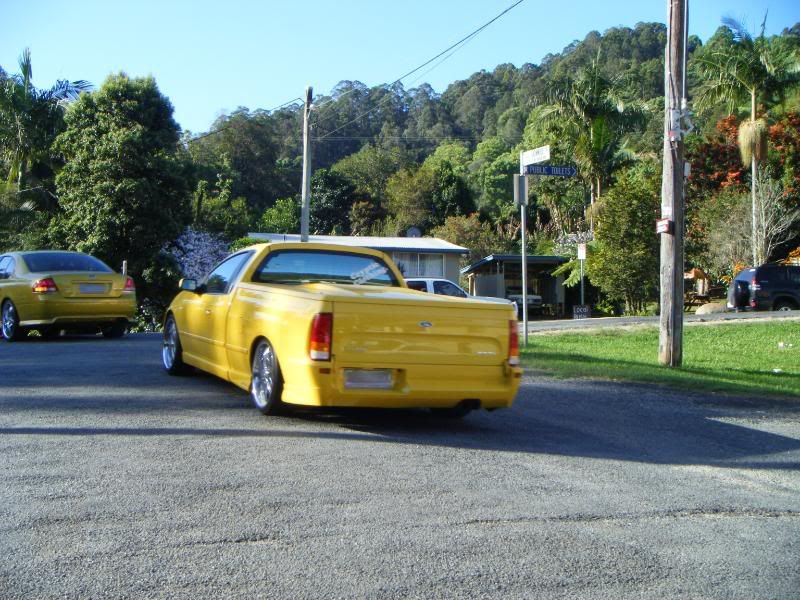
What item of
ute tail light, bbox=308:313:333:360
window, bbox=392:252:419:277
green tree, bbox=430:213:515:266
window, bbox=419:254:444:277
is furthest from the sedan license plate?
green tree, bbox=430:213:515:266

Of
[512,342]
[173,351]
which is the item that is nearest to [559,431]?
[512,342]

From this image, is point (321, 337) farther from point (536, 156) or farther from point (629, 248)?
point (629, 248)

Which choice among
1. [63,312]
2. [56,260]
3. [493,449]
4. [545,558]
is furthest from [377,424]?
[56,260]

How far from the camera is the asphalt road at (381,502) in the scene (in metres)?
3.75

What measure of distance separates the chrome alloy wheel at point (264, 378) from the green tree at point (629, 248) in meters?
29.0

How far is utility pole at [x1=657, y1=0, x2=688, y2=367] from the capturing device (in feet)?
40.1

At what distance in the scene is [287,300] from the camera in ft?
22.8

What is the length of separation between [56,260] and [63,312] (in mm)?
1098

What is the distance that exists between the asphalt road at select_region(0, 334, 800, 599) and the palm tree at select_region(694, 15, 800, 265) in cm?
2930

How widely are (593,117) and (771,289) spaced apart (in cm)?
1588

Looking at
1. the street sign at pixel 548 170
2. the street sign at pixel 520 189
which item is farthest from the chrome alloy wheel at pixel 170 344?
the street sign at pixel 520 189

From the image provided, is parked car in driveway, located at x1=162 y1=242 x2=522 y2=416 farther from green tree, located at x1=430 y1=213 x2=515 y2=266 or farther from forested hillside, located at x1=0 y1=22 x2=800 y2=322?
green tree, located at x1=430 y1=213 x2=515 y2=266

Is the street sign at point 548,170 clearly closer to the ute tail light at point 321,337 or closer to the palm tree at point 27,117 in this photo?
the ute tail light at point 321,337

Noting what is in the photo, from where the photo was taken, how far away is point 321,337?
21.4 ft
